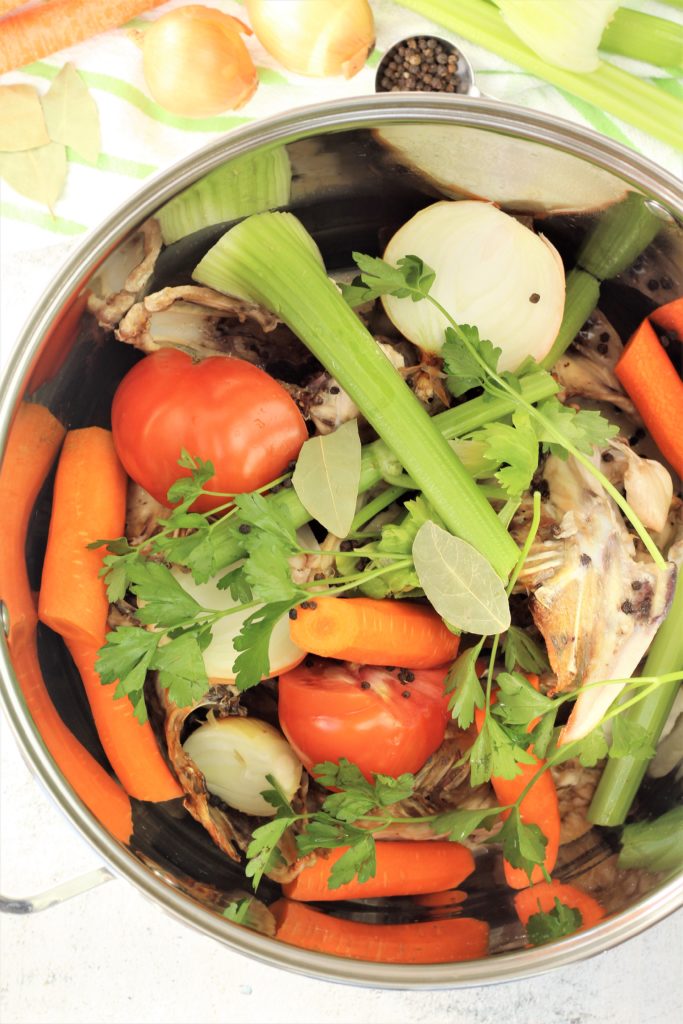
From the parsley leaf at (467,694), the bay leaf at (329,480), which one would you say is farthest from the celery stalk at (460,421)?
the parsley leaf at (467,694)

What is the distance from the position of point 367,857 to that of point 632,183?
80 centimetres

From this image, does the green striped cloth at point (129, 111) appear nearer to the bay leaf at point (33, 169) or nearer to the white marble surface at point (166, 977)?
the bay leaf at point (33, 169)

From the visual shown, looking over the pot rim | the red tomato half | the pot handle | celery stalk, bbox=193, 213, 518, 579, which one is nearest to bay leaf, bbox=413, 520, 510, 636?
celery stalk, bbox=193, 213, 518, 579

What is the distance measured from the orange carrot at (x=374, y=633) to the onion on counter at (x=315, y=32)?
763 millimetres

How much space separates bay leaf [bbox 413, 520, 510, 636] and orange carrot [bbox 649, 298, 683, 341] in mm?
396

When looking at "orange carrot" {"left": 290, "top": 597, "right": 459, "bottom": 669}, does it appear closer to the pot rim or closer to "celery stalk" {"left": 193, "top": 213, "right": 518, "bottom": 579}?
"celery stalk" {"left": 193, "top": 213, "right": 518, "bottom": 579}

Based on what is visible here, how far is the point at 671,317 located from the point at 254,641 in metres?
0.64

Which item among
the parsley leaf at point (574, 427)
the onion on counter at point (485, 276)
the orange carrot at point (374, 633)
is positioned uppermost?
the onion on counter at point (485, 276)

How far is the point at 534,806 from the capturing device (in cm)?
104

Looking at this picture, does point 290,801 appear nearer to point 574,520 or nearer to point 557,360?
point 574,520

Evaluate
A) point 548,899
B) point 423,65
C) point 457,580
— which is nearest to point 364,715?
point 457,580

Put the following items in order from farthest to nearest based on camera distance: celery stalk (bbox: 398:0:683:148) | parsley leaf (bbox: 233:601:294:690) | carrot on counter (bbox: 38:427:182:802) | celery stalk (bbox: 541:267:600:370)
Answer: celery stalk (bbox: 398:0:683:148) < celery stalk (bbox: 541:267:600:370) < carrot on counter (bbox: 38:427:182:802) < parsley leaf (bbox: 233:601:294:690)

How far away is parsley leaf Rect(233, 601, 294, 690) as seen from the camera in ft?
2.83

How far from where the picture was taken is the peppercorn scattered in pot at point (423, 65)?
1.19 m
